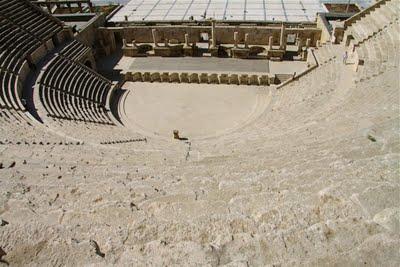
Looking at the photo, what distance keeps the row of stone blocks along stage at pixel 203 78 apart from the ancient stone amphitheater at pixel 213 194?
260 inches

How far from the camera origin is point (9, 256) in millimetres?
3879

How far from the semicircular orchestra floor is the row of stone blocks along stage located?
0.40 m

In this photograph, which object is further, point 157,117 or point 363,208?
point 157,117

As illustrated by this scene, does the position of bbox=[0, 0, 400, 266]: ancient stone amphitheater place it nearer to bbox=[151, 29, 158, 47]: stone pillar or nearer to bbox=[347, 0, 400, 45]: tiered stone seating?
bbox=[347, 0, 400, 45]: tiered stone seating

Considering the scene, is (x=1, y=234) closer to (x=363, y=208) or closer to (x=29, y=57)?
(x=363, y=208)

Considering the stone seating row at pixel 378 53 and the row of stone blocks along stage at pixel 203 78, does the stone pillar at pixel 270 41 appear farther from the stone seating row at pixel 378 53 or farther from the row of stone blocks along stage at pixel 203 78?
the stone seating row at pixel 378 53

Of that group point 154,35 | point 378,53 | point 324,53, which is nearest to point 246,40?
point 324,53

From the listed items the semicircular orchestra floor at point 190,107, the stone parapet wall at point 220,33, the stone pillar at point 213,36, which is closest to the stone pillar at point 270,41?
the stone parapet wall at point 220,33

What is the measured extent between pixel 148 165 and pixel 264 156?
3.14m

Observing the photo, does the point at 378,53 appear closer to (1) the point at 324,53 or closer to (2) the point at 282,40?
(1) the point at 324,53

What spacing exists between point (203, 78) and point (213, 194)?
51.2 feet

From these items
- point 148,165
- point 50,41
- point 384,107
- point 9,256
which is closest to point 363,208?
point 9,256

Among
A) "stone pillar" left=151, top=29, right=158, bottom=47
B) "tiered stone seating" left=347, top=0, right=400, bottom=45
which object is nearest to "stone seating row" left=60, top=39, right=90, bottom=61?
"stone pillar" left=151, top=29, right=158, bottom=47

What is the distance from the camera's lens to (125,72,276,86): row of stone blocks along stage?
19859 millimetres
